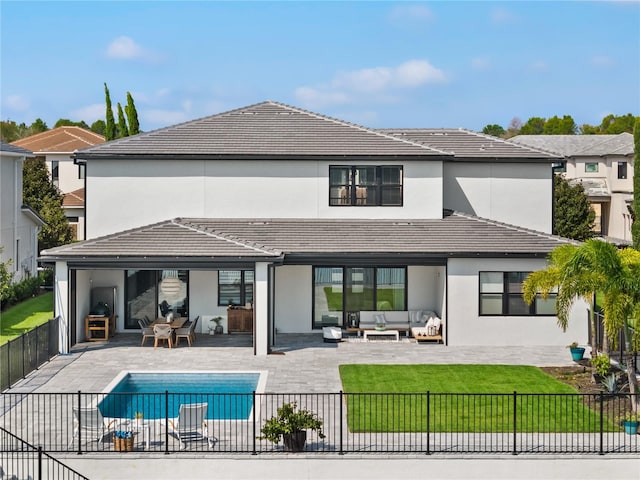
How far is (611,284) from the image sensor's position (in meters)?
20.6

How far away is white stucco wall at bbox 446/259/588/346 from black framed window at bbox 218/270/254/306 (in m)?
7.15

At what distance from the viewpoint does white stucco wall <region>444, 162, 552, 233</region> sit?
33812 millimetres

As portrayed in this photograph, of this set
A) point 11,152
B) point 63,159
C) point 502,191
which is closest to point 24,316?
point 11,152

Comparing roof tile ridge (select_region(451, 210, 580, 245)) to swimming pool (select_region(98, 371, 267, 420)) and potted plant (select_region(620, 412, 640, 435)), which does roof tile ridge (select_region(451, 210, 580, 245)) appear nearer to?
swimming pool (select_region(98, 371, 267, 420))

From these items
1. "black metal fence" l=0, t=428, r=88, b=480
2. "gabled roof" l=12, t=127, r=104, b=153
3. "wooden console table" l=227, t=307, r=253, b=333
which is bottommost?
"black metal fence" l=0, t=428, r=88, b=480

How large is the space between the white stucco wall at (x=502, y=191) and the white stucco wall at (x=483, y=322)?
17.5 ft

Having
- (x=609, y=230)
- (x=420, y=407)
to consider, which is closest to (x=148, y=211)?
(x=420, y=407)

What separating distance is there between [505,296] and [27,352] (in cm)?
1489

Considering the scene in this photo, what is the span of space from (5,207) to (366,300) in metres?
17.1

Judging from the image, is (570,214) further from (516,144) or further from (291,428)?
(291,428)

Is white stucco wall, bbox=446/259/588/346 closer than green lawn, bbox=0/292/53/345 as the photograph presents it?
Yes

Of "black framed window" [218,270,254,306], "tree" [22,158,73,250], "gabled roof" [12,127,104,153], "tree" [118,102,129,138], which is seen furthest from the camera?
"gabled roof" [12,127,104,153]

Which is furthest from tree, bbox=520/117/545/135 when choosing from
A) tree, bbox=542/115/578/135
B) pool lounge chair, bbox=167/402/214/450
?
pool lounge chair, bbox=167/402/214/450

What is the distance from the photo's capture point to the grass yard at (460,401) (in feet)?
62.2
